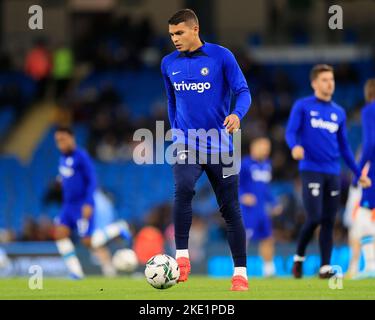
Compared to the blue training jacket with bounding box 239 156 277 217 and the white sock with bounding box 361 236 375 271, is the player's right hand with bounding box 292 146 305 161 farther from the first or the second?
the blue training jacket with bounding box 239 156 277 217

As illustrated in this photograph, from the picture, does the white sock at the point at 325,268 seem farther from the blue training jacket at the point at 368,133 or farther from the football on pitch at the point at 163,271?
the football on pitch at the point at 163,271

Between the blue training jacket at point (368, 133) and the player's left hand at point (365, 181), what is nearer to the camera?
the player's left hand at point (365, 181)

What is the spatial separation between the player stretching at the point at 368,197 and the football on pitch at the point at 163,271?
3555mm

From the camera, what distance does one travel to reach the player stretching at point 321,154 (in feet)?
39.6

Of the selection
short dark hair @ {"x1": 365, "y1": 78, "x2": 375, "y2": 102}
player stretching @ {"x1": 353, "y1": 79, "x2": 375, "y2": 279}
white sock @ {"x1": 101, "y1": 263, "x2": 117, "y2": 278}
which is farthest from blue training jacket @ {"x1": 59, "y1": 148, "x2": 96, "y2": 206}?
short dark hair @ {"x1": 365, "y1": 78, "x2": 375, "y2": 102}

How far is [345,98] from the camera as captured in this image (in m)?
25.3

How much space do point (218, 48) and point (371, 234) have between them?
4378 mm

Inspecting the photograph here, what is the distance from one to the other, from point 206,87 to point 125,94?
18176 mm

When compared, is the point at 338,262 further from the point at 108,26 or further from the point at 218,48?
the point at 108,26

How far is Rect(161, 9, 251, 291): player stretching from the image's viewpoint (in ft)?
30.9

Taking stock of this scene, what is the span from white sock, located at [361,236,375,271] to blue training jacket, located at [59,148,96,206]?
4.04m

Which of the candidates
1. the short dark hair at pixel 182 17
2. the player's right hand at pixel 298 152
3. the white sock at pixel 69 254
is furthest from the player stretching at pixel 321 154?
the white sock at pixel 69 254

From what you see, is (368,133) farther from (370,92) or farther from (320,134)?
(370,92)
